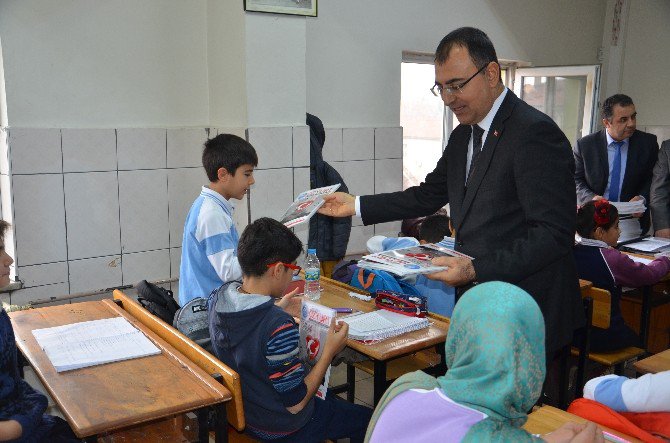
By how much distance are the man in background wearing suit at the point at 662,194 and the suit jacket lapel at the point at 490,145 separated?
2.98 metres

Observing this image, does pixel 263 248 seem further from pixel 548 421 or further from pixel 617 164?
pixel 617 164

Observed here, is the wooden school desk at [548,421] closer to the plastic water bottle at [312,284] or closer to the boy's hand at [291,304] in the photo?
the boy's hand at [291,304]

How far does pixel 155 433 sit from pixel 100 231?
185cm

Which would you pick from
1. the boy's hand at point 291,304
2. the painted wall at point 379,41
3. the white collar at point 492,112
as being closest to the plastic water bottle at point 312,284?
the boy's hand at point 291,304

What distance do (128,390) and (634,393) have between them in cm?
148

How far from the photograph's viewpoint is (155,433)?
2387mm

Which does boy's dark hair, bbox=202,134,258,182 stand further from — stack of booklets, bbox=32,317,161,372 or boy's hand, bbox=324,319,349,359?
boy's hand, bbox=324,319,349,359

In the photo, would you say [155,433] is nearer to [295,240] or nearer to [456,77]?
[295,240]

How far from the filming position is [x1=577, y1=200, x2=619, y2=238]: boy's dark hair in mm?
3816

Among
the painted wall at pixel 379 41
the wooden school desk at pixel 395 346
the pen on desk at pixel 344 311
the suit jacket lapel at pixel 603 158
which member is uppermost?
the painted wall at pixel 379 41

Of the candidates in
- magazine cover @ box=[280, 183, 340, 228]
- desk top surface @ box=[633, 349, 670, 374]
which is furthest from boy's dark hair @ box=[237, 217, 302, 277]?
desk top surface @ box=[633, 349, 670, 374]

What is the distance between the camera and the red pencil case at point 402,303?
274cm

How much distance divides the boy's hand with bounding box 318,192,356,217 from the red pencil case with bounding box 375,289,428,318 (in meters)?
0.42

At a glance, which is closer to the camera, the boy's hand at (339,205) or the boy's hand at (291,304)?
the boy's hand at (291,304)
